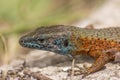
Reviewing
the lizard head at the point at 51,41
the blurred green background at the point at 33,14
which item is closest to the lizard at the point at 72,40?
the lizard head at the point at 51,41

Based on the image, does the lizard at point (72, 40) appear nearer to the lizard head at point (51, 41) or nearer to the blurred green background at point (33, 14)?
the lizard head at point (51, 41)

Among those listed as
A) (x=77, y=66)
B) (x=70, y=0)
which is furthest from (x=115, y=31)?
(x=70, y=0)

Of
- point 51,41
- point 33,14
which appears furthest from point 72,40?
point 33,14

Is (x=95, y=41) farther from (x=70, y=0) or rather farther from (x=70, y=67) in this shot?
(x=70, y=0)

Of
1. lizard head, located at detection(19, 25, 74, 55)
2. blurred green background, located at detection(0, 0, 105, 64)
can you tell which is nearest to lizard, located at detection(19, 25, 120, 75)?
lizard head, located at detection(19, 25, 74, 55)

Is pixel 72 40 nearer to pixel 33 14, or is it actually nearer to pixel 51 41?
pixel 51 41

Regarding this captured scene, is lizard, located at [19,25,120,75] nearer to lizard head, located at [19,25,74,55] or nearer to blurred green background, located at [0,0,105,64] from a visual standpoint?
lizard head, located at [19,25,74,55]
